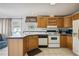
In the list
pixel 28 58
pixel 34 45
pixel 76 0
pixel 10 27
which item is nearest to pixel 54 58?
pixel 28 58

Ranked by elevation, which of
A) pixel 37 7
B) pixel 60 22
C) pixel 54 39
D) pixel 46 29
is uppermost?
pixel 37 7

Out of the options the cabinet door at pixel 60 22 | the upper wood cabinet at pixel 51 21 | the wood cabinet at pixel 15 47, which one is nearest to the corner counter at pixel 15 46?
the wood cabinet at pixel 15 47

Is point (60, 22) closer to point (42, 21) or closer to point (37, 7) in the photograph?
point (42, 21)

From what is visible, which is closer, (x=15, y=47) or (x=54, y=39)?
(x=15, y=47)

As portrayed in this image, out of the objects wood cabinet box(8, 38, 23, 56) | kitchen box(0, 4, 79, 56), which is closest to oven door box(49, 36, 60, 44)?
kitchen box(0, 4, 79, 56)

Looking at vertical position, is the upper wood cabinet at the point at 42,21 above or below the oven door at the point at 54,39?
above

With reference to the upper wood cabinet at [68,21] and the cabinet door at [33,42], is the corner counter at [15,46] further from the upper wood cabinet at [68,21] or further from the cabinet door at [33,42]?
the upper wood cabinet at [68,21]

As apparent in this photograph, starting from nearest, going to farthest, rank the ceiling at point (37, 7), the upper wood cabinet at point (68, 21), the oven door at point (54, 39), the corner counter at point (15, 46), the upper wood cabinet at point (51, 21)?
the ceiling at point (37, 7) → the corner counter at point (15, 46) → the upper wood cabinet at point (68, 21) → the oven door at point (54, 39) → the upper wood cabinet at point (51, 21)

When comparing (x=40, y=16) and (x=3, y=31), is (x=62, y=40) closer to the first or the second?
(x=40, y=16)

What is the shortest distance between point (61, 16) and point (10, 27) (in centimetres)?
376

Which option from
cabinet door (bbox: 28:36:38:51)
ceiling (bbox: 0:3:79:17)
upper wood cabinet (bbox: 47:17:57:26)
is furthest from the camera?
upper wood cabinet (bbox: 47:17:57:26)

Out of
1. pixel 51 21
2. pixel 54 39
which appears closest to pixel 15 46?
pixel 54 39

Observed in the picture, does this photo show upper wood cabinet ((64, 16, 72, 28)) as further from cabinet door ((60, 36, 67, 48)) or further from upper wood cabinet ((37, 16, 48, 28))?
upper wood cabinet ((37, 16, 48, 28))

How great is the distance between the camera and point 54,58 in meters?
1.07
